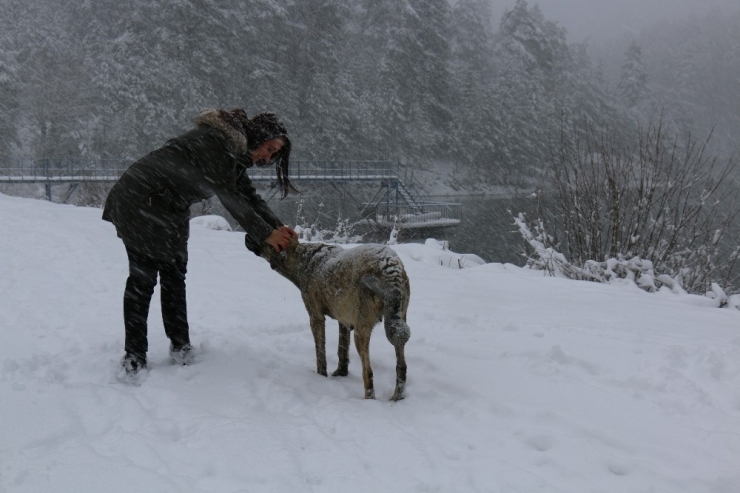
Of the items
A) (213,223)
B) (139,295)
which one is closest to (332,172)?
(213,223)

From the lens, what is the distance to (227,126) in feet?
9.58

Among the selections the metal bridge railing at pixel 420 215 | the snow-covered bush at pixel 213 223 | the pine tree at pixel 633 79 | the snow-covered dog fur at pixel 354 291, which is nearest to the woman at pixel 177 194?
the snow-covered dog fur at pixel 354 291

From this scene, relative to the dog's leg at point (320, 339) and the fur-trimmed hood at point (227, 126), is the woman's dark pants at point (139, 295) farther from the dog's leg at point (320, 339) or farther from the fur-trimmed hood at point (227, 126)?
the dog's leg at point (320, 339)

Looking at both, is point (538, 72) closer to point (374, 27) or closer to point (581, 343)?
point (374, 27)

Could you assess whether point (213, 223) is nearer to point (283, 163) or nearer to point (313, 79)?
point (283, 163)

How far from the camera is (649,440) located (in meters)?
2.30

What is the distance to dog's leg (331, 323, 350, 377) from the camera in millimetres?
3281

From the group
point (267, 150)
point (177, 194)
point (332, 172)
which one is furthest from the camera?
point (332, 172)

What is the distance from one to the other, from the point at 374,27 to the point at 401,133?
1017 centimetres

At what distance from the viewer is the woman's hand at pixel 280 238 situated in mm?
3162

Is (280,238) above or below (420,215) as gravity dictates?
above

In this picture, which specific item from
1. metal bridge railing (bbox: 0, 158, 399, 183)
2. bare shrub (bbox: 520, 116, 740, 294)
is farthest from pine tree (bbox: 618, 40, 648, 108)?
bare shrub (bbox: 520, 116, 740, 294)

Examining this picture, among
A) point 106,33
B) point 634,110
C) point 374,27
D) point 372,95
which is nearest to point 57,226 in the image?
point 106,33

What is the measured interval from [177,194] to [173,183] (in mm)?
95
